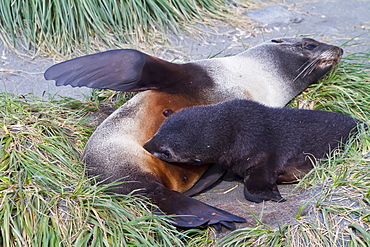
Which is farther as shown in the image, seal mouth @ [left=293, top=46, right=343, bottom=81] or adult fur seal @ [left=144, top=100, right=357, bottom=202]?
seal mouth @ [left=293, top=46, right=343, bottom=81]

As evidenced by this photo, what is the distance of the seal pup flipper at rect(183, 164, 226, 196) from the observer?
392cm

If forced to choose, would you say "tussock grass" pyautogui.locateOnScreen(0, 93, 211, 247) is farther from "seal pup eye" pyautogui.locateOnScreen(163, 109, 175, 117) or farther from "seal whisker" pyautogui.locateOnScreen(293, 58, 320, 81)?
"seal whisker" pyautogui.locateOnScreen(293, 58, 320, 81)

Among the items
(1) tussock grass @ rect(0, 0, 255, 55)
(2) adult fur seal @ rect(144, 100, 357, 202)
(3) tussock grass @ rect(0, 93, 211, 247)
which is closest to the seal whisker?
(2) adult fur seal @ rect(144, 100, 357, 202)

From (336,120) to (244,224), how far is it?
3.91ft

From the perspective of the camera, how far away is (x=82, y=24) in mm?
5523

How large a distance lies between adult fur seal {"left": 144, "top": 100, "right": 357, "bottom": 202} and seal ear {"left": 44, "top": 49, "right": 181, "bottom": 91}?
0.45 meters

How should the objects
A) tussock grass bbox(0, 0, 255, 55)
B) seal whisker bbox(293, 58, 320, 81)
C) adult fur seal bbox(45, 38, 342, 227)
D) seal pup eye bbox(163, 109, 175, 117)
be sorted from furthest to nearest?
tussock grass bbox(0, 0, 255, 55) → seal whisker bbox(293, 58, 320, 81) → seal pup eye bbox(163, 109, 175, 117) → adult fur seal bbox(45, 38, 342, 227)

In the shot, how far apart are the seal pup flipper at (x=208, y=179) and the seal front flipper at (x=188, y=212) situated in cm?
41

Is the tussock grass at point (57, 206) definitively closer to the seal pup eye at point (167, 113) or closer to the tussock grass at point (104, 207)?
the tussock grass at point (104, 207)

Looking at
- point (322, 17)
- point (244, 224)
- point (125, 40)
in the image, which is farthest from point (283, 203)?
point (322, 17)

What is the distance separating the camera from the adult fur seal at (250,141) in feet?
12.0

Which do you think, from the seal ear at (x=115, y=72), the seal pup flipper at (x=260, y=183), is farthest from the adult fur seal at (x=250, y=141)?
the seal ear at (x=115, y=72)

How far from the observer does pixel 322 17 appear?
6.72 meters

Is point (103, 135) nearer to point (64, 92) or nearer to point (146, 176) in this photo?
point (146, 176)
